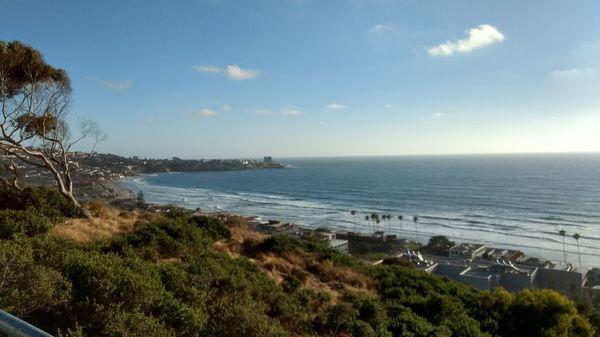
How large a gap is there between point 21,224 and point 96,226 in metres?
2.45

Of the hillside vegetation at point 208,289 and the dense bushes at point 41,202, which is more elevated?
the dense bushes at point 41,202

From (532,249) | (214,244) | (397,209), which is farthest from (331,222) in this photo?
A: (214,244)

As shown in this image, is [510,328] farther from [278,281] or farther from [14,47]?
[14,47]

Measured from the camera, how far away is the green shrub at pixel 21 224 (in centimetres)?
860

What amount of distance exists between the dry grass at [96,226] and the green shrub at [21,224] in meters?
0.32

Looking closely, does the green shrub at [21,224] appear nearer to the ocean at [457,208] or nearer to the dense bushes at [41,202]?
the dense bushes at [41,202]

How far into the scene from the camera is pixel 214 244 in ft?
42.7

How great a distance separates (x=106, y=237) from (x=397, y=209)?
220 feet

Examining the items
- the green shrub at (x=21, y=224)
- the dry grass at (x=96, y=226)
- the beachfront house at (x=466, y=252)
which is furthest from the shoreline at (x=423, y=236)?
the green shrub at (x=21, y=224)

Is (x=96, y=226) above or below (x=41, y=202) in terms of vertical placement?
below

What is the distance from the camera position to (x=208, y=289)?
24.3 ft

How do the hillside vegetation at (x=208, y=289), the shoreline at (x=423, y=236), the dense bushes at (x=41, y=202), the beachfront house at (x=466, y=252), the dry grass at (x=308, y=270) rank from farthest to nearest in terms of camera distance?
the shoreline at (x=423, y=236), the beachfront house at (x=466, y=252), the dry grass at (x=308, y=270), the dense bushes at (x=41, y=202), the hillside vegetation at (x=208, y=289)

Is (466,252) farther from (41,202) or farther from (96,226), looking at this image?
(41,202)

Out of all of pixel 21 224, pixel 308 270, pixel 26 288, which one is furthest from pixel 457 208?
pixel 26 288
